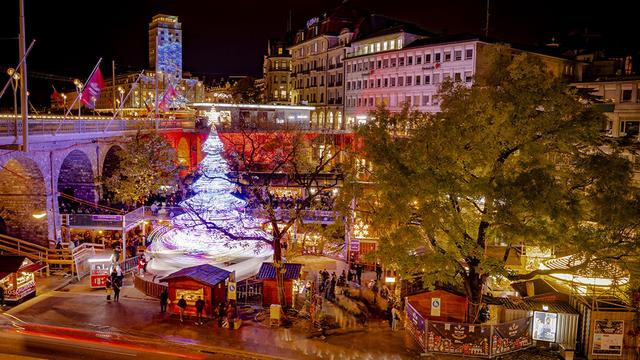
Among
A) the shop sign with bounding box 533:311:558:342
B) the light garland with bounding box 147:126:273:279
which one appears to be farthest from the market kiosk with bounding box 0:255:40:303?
the shop sign with bounding box 533:311:558:342

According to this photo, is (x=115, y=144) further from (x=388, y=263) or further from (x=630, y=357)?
(x=630, y=357)

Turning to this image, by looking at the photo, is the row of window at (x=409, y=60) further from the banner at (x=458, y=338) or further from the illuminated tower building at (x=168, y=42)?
the illuminated tower building at (x=168, y=42)

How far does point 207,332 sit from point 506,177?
13.9 meters

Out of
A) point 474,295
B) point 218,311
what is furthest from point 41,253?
point 474,295

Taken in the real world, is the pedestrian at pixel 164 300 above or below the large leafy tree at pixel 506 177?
below

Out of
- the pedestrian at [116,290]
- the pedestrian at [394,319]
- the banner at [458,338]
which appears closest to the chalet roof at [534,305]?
the banner at [458,338]

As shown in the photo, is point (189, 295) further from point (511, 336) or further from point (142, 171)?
point (142, 171)

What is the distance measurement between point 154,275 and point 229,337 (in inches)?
368

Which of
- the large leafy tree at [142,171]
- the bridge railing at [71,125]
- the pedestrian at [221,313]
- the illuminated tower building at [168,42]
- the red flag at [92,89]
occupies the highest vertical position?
the illuminated tower building at [168,42]

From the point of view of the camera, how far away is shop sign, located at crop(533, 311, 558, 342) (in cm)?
2145

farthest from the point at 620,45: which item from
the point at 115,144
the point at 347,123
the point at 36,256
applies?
the point at 36,256

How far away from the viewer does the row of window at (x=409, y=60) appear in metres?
60.8

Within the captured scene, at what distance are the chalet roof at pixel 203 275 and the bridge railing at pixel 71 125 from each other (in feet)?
36.1

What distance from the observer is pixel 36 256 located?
3083 cm
